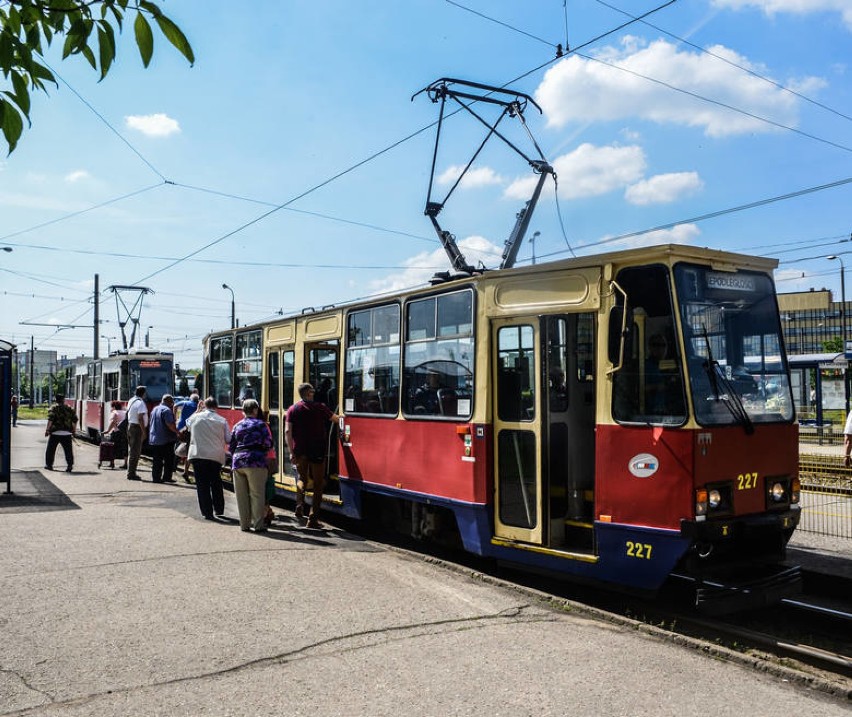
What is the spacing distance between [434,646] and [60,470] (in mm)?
14370

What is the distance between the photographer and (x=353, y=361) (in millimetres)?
10188

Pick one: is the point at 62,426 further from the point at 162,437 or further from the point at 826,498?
the point at 826,498

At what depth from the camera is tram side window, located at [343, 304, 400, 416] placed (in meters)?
9.23

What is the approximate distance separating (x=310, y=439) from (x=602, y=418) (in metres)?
4.51

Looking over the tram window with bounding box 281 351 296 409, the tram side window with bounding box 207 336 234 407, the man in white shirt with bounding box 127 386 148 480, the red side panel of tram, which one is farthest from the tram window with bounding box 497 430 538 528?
the man in white shirt with bounding box 127 386 148 480

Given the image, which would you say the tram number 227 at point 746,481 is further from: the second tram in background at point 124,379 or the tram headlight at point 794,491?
the second tram in background at point 124,379

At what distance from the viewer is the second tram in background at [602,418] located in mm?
6305

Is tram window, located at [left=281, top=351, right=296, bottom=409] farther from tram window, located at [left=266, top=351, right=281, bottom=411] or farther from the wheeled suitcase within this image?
the wheeled suitcase

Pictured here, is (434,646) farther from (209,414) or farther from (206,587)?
(209,414)

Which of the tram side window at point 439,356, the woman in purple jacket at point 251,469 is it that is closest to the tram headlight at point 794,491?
the tram side window at point 439,356

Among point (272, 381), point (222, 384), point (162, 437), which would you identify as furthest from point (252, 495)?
point (162, 437)

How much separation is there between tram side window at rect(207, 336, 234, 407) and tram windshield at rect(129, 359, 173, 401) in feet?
31.9

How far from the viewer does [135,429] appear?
16.2 metres

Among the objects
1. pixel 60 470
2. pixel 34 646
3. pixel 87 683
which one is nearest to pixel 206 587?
pixel 34 646
